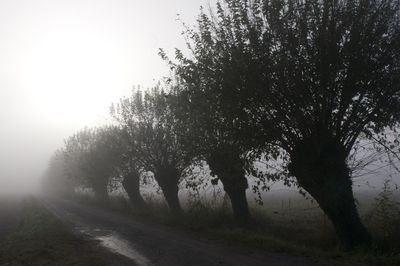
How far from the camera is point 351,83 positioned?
15484 mm

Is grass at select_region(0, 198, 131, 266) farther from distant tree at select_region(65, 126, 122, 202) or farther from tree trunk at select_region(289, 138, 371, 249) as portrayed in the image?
distant tree at select_region(65, 126, 122, 202)

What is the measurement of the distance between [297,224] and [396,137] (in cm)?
856

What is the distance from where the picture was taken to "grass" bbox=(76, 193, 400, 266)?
13.7m

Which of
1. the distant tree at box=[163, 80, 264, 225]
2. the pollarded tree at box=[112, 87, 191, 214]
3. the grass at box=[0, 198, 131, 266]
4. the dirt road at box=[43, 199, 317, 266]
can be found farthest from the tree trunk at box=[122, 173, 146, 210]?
the distant tree at box=[163, 80, 264, 225]

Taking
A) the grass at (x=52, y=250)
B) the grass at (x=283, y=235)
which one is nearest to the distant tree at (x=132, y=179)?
the grass at (x=283, y=235)

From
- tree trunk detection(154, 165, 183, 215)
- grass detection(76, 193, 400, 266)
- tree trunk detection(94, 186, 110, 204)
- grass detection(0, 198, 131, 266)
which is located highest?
tree trunk detection(94, 186, 110, 204)

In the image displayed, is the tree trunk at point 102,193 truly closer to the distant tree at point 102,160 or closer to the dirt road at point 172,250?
the distant tree at point 102,160

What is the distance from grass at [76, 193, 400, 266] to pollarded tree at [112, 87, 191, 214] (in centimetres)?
253

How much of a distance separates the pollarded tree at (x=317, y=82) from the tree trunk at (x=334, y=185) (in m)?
0.04

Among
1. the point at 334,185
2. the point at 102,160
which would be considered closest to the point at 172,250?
the point at 334,185

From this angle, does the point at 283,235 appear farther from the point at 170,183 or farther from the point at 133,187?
the point at 133,187

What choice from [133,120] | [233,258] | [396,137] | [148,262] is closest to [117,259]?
[148,262]

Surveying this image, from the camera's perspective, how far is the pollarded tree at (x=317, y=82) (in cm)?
1531

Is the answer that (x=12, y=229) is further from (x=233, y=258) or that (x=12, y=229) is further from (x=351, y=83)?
(x=351, y=83)
